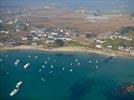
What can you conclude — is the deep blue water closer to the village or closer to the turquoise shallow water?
the village

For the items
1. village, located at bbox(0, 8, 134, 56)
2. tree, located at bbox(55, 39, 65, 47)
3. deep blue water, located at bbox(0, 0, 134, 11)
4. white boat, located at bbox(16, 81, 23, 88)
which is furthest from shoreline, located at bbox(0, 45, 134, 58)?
deep blue water, located at bbox(0, 0, 134, 11)

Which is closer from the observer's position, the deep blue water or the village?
the village

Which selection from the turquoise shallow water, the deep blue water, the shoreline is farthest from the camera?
the deep blue water

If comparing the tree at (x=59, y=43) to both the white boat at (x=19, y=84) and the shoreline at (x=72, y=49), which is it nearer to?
the shoreline at (x=72, y=49)

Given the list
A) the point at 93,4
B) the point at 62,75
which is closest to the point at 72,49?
the point at 62,75

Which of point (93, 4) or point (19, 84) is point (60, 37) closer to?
point (19, 84)

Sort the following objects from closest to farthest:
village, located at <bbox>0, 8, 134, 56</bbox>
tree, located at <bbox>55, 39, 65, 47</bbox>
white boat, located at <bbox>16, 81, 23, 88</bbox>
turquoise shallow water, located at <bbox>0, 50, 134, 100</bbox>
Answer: turquoise shallow water, located at <bbox>0, 50, 134, 100</bbox> < white boat, located at <bbox>16, 81, 23, 88</bbox> < village, located at <bbox>0, 8, 134, 56</bbox> < tree, located at <bbox>55, 39, 65, 47</bbox>

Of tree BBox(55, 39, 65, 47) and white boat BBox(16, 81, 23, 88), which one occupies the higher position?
tree BBox(55, 39, 65, 47)

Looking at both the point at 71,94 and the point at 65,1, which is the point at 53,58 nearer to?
the point at 71,94

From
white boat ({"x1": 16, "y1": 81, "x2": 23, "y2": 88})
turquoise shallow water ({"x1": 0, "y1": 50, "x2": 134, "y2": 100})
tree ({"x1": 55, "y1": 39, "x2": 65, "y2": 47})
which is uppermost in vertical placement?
tree ({"x1": 55, "y1": 39, "x2": 65, "y2": 47})
